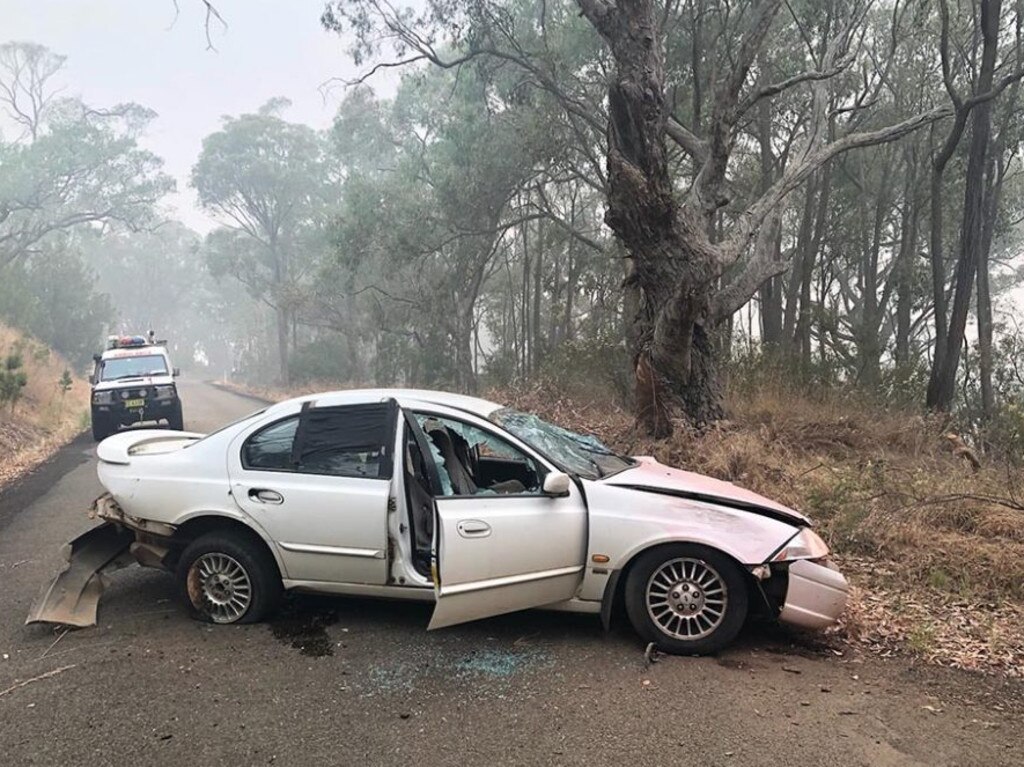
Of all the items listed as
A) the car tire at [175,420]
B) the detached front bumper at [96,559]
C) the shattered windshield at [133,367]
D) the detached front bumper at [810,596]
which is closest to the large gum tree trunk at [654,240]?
the detached front bumper at [810,596]

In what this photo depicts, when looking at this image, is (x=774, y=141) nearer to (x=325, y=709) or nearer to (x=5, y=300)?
(x=325, y=709)

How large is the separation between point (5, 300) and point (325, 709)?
27.9 meters

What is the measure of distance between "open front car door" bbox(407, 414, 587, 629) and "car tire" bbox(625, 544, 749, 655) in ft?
1.33

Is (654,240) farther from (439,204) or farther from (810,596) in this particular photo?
(439,204)

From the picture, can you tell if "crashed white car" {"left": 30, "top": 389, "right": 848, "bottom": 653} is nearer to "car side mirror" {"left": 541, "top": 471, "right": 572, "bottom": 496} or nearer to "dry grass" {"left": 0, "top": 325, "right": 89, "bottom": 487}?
"car side mirror" {"left": 541, "top": 471, "right": 572, "bottom": 496}

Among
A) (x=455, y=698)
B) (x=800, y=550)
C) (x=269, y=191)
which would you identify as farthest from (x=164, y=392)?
(x=269, y=191)

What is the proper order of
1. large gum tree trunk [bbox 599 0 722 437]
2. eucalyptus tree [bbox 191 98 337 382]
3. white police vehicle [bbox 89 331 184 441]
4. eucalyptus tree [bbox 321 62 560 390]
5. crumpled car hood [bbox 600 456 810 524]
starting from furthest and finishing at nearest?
eucalyptus tree [bbox 191 98 337 382]
eucalyptus tree [bbox 321 62 560 390]
white police vehicle [bbox 89 331 184 441]
large gum tree trunk [bbox 599 0 722 437]
crumpled car hood [bbox 600 456 810 524]

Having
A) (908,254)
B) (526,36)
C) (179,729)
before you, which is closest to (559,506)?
(179,729)

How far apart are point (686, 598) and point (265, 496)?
274 cm

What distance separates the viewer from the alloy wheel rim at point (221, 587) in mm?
4828

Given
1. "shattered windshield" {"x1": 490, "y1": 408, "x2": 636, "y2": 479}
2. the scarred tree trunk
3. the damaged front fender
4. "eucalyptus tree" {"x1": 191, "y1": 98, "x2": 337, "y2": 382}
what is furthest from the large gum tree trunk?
"eucalyptus tree" {"x1": 191, "y1": 98, "x2": 337, "y2": 382}

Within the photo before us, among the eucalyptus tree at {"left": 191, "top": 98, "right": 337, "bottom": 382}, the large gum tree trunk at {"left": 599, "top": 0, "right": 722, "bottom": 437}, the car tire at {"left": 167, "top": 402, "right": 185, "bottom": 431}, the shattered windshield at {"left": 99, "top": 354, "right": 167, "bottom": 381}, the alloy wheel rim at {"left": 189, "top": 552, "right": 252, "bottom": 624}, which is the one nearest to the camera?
the alloy wheel rim at {"left": 189, "top": 552, "right": 252, "bottom": 624}

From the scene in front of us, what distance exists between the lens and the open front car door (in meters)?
4.17

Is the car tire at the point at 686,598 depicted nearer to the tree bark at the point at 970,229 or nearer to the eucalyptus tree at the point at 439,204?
the tree bark at the point at 970,229
